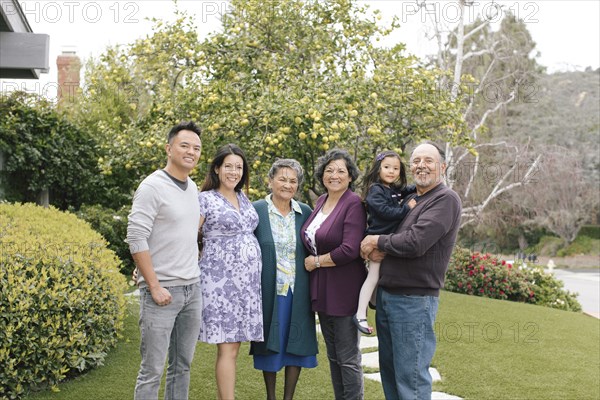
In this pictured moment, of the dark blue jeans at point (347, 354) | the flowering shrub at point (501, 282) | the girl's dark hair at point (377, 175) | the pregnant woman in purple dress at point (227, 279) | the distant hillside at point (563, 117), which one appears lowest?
the flowering shrub at point (501, 282)

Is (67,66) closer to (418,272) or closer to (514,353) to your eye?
(514,353)

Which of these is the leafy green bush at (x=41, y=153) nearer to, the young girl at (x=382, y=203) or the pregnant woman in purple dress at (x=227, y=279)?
the pregnant woman in purple dress at (x=227, y=279)

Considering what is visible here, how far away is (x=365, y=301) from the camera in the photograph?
140 inches

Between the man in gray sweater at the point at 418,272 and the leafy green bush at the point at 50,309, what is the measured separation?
2.30m

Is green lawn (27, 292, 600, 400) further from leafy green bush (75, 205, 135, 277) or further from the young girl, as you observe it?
leafy green bush (75, 205, 135, 277)

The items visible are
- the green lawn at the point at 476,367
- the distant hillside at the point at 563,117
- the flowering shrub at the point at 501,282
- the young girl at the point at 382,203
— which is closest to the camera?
the young girl at the point at 382,203

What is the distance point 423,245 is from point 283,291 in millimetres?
1080

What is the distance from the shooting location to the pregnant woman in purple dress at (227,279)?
356 centimetres

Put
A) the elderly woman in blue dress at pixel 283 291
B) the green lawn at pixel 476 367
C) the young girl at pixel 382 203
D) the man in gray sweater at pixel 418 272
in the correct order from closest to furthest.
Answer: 1. the man in gray sweater at pixel 418 272
2. the young girl at pixel 382 203
3. the elderly woman in blue dress at pixel 283 291
4. the green lawn at pixel 476 367

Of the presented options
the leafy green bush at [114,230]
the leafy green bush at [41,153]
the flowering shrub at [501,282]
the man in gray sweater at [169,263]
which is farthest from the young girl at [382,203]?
the flowering shrub at [501,282]

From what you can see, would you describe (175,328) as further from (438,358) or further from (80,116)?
(80,116)

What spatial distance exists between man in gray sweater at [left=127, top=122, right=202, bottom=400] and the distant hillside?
22.3 metres

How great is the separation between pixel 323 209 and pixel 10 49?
4105 millimetres

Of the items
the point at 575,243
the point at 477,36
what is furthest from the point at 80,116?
the point at 575,243
